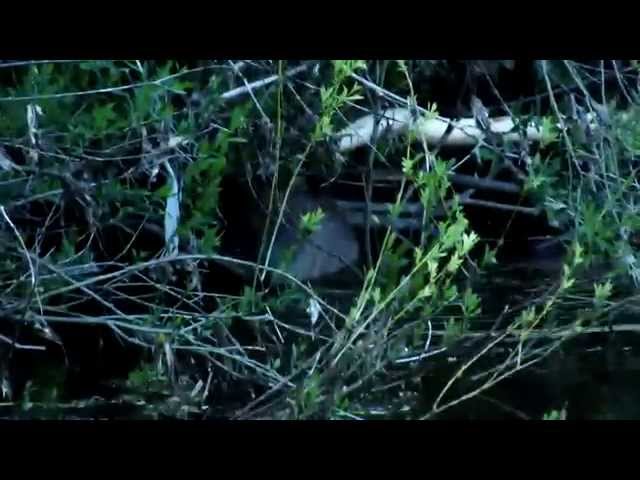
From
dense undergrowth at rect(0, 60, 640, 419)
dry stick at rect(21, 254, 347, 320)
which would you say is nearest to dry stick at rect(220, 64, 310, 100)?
dense undergrowth at rect(0, 60, 640, 419)

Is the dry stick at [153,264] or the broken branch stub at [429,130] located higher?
the broken branch stub at [429,130]

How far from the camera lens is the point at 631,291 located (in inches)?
→ 128

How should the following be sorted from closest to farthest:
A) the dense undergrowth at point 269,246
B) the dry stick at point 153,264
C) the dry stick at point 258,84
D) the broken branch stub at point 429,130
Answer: the dense undergrowth at point 269,246 < the dry stick at point 153,264 < the dry stick at point 258,84 < the broken branch stub at point 429,130

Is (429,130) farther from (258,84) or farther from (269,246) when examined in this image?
(269,246)

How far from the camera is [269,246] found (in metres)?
2.96

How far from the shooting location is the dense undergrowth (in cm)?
236

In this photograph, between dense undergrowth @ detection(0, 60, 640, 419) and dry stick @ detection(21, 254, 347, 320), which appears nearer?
dense undergrowth @ detection(0, 60, 640, 419)

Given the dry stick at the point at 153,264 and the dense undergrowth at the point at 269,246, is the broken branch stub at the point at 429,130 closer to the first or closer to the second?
the dense undergrowth at the point at 269,246

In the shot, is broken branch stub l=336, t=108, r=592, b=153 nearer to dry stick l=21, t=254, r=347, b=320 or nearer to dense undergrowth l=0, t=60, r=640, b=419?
dense undergrowth l=0, t=60, r=640, b=419

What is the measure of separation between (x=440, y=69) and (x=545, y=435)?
2.27 m

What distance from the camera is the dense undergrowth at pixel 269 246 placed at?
2361 mm

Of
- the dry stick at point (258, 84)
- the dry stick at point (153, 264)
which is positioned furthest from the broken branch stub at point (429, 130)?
the dry stick at point (153, 264)
